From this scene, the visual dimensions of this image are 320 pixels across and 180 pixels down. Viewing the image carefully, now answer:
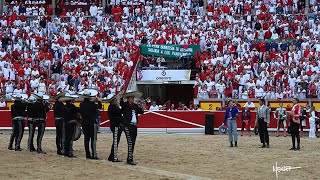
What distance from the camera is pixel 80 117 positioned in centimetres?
1998

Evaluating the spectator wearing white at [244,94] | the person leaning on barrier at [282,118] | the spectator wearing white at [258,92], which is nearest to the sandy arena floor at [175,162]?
the person leaning on barrier at [282,118]

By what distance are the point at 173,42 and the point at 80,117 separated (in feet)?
60.8

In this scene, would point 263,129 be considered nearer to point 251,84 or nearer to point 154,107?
point 251,84

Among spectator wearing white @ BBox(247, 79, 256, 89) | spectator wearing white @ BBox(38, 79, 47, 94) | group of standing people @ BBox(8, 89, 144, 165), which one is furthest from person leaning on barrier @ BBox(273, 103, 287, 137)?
spectator wearing white @ BBox(38, 79, 47, 94)

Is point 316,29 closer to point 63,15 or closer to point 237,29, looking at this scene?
point 237,29

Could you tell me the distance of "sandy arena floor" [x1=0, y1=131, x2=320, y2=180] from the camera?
1598 cm

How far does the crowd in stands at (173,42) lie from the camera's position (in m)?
34.2

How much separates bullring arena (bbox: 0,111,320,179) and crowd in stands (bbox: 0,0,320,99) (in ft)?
21.5

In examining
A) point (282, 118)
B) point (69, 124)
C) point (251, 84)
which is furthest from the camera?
point (251, 84)

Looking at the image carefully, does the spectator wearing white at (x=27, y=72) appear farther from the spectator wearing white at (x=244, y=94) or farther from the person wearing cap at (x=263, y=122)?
the person wearing cap at (x=263, y=122)

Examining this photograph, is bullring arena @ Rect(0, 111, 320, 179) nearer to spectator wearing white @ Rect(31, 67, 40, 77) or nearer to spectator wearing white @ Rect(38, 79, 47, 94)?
spectator wearing white @ Rect(38, 79, 47, 94)

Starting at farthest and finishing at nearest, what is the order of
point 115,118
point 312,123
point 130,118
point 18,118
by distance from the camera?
1. point 312,123
2. point 18,118
3. point 115,118
4. point 130,118

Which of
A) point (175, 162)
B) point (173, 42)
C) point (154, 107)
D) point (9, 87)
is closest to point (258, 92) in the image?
point (154, 107)

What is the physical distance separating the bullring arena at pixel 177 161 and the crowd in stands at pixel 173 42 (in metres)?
6.57
